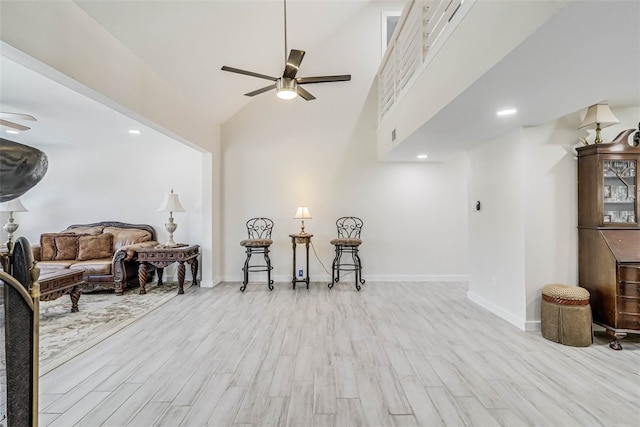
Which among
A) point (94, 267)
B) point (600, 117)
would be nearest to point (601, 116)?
point (600, 117)

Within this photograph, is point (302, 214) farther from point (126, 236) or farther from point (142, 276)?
point (126, 236)

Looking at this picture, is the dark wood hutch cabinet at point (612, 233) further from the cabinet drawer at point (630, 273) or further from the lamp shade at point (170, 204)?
the lamp shade at point (170, 204)

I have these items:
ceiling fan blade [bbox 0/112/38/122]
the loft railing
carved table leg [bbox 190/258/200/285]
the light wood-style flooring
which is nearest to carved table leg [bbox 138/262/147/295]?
carved table leg [bbox 190/258/200/285]

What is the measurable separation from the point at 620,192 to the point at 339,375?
10.7 ft

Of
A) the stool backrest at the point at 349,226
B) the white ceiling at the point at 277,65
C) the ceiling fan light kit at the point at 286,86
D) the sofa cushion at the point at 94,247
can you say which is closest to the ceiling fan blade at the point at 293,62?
the ceiling fan light kit at the point at 286,86

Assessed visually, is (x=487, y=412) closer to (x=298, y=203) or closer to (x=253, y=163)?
(x=298, y=203)

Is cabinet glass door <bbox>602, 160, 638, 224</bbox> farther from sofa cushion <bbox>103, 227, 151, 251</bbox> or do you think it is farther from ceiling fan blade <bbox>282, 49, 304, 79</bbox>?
sofa cushion <bbox>103, 227, 151, 251</bbox>

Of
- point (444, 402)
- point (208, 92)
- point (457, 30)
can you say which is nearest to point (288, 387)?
point (444, 402)

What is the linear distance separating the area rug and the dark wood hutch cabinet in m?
4.92

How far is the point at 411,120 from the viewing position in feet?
10.7

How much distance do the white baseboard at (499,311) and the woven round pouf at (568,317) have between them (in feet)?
0.80

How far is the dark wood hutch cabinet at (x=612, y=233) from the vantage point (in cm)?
265

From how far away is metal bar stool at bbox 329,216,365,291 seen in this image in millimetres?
4676

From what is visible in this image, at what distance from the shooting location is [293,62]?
270 centimetres
